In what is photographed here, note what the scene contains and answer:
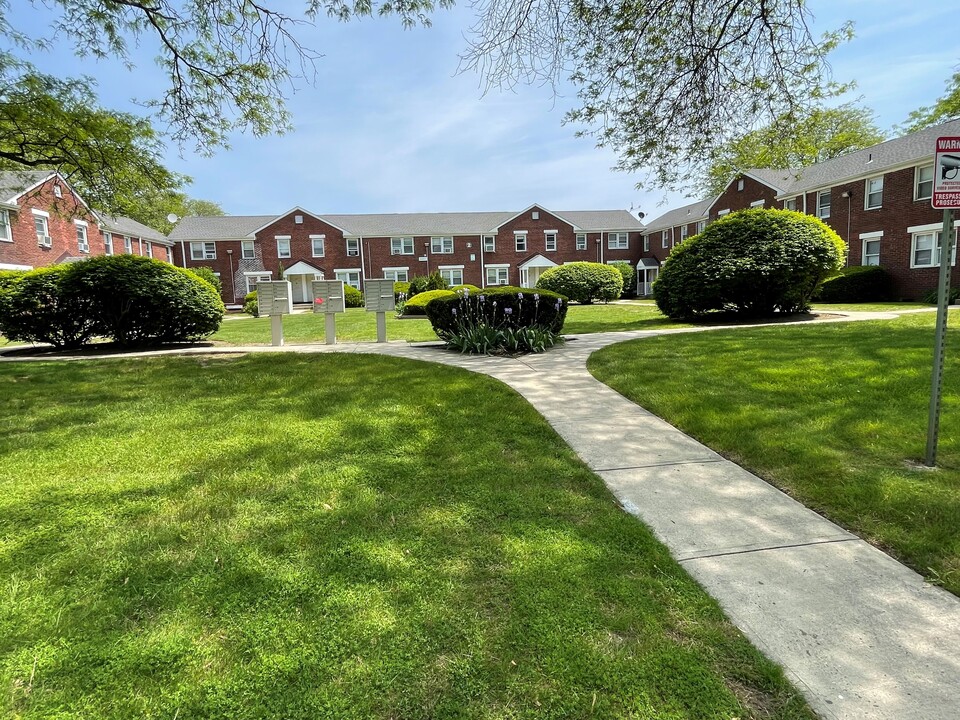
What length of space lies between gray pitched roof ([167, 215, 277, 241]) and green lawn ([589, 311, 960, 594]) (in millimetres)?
40574

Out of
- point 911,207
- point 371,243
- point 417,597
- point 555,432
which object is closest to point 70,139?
point 555,432

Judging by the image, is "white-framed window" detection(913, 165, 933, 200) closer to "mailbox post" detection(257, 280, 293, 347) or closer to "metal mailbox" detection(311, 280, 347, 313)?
"metal mailbox" detection(311, 280, 347, 313)

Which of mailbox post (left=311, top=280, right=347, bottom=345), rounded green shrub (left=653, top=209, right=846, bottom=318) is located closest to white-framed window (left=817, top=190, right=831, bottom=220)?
rounded green shrub (left=653, top=209, right=846, bottom=318)

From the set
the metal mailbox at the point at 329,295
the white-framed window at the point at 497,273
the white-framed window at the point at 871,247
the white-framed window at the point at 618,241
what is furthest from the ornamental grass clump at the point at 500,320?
the white-framed window at the point at 618,241

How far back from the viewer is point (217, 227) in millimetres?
42656

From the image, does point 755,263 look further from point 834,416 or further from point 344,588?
point 344,588

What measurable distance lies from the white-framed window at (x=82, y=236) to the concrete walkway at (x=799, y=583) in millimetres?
35991

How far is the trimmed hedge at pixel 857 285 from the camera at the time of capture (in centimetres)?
2192

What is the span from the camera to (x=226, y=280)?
1633 inches

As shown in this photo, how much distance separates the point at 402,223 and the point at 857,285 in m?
32.1

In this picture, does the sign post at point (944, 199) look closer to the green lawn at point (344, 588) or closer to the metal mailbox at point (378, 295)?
the green lawn at point (344, 588)

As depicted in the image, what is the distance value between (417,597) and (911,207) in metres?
26.8

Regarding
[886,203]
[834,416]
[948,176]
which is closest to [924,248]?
[886,203]

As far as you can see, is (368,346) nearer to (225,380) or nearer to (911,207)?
(225,380)
